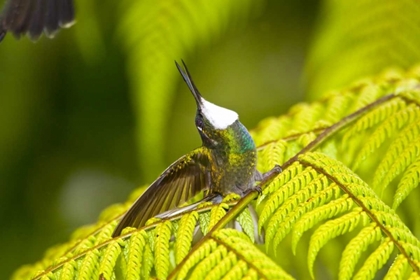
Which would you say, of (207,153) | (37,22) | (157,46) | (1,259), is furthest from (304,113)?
(1,259)

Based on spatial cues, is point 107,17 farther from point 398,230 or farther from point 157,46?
point 398,230

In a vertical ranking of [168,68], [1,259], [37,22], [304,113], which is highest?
[37,22]

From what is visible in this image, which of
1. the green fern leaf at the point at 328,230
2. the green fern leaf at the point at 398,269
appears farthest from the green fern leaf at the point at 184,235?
the green fern leaf at the point at 398,269

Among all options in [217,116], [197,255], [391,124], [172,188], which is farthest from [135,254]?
[391,124]

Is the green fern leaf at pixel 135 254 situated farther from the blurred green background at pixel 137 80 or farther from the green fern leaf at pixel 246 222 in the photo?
the blurred green background at pixel 137 80

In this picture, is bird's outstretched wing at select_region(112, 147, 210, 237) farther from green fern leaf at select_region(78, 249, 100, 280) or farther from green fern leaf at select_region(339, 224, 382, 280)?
green fern leaf at select_region(339, 224, 382, 280)

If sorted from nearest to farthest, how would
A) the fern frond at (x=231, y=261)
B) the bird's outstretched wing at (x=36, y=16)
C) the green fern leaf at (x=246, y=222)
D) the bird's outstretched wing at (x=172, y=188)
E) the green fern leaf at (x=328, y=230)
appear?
the fern frond at (x=231, y=261) → the green fern leaf at (x=328, y=230) → the green fern leaf at (x=246, y=222) → the bird's outstretched wing at (x=172, y=188) → the bird's outstretched wing at (x=36, y=16)
